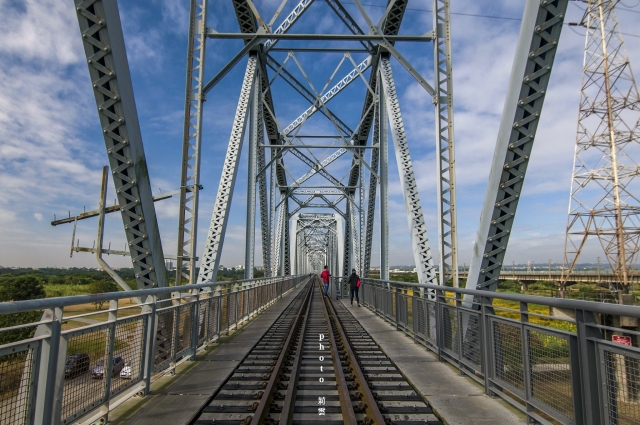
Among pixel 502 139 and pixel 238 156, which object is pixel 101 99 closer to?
pixel 502 139

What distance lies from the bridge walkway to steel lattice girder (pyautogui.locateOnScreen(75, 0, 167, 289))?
1.55 meters

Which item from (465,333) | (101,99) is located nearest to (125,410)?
(101,99)

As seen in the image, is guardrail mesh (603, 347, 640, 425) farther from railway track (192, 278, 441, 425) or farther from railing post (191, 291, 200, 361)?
railing post (191, 291, 200, 361)

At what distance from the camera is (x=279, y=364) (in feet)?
20.5

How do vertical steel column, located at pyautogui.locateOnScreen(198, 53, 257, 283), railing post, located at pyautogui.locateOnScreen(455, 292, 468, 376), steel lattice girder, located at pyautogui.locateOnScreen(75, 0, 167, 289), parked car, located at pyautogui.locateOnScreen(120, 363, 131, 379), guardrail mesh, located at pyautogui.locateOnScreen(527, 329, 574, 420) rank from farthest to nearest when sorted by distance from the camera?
1. vertical steel column, located at pyautogui.locateOnScreen(198, 53, 257, 283)
2. railing post, located at pyautogui.locateOnScreen(455, 292, 468, 376)
3. steel lattice girder, located at pyautogui.locateOnScreen(75, 0, 167, 289)
4. parked car, located at pyautogui.locateOnScreen(120, 363, 131, 379)
5. guardrail mesh, located at pyautogui.locateOnScreen(527, 329, 574, 420)

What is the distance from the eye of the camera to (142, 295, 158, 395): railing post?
15.6ft

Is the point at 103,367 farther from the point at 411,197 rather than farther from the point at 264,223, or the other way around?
the point at 264,223

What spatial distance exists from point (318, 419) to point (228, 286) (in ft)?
19.6

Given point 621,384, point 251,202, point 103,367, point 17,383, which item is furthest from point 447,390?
point 251,202

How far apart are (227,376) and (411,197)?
7797mm

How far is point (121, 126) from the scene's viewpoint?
518 centimetres

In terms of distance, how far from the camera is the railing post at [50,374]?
2.92 metres

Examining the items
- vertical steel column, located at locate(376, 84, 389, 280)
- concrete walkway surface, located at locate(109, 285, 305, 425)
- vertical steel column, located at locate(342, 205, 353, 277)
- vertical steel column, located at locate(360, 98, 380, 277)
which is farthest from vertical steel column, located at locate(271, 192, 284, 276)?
concrete walkway surface, located at locate(109, 285, 305, 425)

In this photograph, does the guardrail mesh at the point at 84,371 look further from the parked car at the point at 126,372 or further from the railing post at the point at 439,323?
the railing post at the point at 439,323
